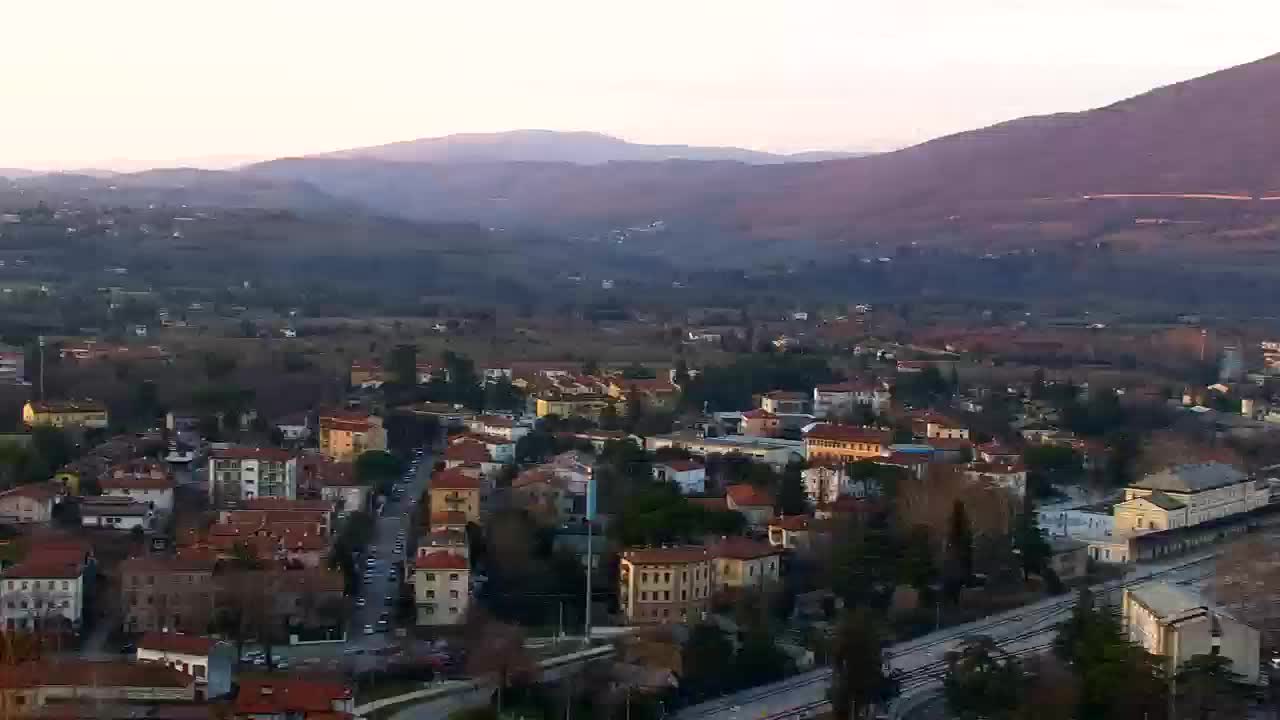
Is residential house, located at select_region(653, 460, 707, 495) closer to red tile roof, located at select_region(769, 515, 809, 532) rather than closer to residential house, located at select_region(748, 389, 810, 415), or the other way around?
red tile roof, located at select_region(769, 515, 809, 532)

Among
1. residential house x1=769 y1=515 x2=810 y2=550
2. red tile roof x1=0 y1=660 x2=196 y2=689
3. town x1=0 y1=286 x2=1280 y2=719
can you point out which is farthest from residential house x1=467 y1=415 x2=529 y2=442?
red tile roof x1=0 y1=660 x2=196 y2=689

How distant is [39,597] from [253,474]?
4646 mm

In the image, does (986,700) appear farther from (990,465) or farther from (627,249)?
(627,249)

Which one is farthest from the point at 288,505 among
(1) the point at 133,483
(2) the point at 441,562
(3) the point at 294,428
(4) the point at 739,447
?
(4) the point at 739,447

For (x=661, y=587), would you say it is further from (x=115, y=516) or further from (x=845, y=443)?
(x=845, y=443)

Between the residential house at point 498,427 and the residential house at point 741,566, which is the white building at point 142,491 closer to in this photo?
the residential house at point 741,566

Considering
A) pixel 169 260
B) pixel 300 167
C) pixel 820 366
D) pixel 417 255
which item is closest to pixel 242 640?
pixel 820 366

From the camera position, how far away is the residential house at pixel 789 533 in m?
18.0

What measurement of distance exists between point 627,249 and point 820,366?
38631 millimetres

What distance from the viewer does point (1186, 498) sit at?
2041cm

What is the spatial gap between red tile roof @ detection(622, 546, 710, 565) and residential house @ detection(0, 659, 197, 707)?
402cm

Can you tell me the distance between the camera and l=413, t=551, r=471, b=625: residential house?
51.8ft

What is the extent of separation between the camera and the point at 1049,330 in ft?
130

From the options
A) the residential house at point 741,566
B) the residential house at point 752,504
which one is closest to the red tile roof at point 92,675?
the residential house at point 741,566
